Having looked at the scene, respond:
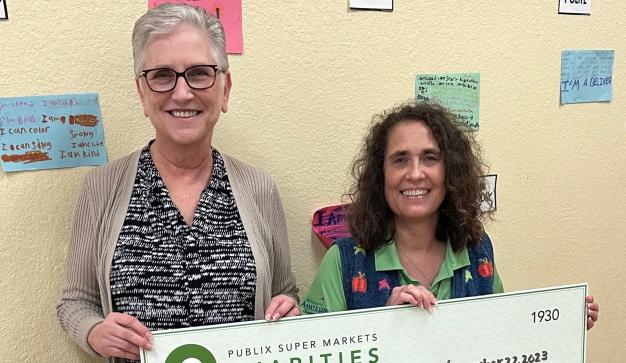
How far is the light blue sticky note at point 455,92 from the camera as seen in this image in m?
1.44

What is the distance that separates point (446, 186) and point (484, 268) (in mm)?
210

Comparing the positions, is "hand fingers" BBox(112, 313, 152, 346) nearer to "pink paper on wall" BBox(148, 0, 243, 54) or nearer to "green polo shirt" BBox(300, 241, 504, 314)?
"green polo shirt" BBox(300, 241, 504, 314)

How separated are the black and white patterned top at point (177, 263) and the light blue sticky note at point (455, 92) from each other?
69 cm

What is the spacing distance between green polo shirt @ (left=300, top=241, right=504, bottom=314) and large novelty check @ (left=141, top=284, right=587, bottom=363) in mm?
126

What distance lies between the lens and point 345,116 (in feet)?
4.50

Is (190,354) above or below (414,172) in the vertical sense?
below

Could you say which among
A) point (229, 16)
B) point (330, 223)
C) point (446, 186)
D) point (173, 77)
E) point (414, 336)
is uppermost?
point (229, 16)

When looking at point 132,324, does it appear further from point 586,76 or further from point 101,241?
point 586,76

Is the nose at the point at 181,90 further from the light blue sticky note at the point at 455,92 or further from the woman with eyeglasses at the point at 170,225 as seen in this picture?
the light blue sticky note at the point at 455,92

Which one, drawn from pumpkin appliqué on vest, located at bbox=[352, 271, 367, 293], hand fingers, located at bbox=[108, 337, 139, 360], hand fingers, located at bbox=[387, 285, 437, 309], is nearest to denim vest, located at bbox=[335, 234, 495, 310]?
pumpkin appliqué on vest, located at bbox=[352, 271, 367, 293]

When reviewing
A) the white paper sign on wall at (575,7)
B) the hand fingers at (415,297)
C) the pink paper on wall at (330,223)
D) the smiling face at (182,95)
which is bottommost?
the hand fingers at (415,297)

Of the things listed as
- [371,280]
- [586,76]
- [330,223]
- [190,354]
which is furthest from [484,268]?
[586,76]

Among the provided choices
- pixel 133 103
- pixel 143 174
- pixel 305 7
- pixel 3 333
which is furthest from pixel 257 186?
pixel 3 333

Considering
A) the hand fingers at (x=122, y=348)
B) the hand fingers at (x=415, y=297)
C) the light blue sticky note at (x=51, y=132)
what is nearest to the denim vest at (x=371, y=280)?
the hand fingers at (x=415, y=297)
